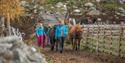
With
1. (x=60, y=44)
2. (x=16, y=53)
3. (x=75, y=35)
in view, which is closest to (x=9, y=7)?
(x=60, y=44)

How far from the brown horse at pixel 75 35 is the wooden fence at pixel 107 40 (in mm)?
641

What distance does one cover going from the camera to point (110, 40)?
807 inches

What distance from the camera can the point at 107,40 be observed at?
2100cm

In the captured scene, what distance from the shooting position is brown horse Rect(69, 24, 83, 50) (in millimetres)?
23278

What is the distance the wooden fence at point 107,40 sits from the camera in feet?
62.1

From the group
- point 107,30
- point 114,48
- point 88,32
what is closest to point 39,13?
point 88,32

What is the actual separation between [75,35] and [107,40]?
274cm

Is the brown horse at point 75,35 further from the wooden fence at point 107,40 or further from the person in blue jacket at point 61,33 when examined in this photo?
the person in blue jacket at point 61,33

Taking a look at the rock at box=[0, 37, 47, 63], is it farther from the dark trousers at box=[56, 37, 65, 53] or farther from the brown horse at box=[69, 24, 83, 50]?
the brown horse at box=[69, 24, 83, 50]

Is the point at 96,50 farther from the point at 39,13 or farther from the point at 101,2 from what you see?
the point at 101,2

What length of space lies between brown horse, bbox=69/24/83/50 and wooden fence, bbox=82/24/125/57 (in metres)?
0.64

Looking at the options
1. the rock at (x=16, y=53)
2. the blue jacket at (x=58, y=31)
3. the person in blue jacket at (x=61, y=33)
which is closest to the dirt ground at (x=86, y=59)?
the person in blue jacket at (x=61, y=33)

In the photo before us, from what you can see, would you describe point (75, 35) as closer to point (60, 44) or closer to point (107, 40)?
point (60, 44)

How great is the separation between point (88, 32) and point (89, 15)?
22.3 metres
